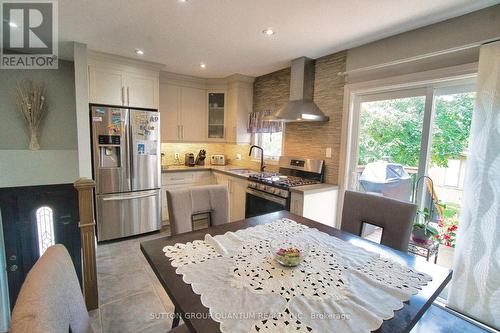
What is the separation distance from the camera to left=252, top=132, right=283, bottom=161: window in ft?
12.1

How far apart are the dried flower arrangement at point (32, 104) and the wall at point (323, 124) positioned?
3313 millimetres

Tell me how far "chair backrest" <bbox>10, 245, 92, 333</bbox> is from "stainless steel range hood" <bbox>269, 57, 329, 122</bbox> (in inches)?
96.7

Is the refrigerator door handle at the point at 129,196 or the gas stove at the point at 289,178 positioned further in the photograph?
the refrigerator door handle at the point at 129,196

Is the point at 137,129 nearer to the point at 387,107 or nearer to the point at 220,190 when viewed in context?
the point at 220,190

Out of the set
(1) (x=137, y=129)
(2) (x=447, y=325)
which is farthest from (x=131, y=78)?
(2) (x=447, y=325)

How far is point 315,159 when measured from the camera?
3.04 m

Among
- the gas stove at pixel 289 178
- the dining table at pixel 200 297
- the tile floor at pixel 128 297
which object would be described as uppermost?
the gas stove at pixel 289 178

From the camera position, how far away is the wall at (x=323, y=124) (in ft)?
9.06

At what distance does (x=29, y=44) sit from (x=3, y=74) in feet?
2.49

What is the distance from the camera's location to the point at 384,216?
156cm

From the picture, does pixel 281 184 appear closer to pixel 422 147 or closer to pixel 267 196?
pixel 267 196

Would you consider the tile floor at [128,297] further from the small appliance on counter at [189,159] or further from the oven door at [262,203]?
the small appliance on counter at [189,159]

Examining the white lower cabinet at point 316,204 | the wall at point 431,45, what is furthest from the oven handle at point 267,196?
the wall at point 431,45

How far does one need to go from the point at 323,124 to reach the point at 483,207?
1677 millimetres
